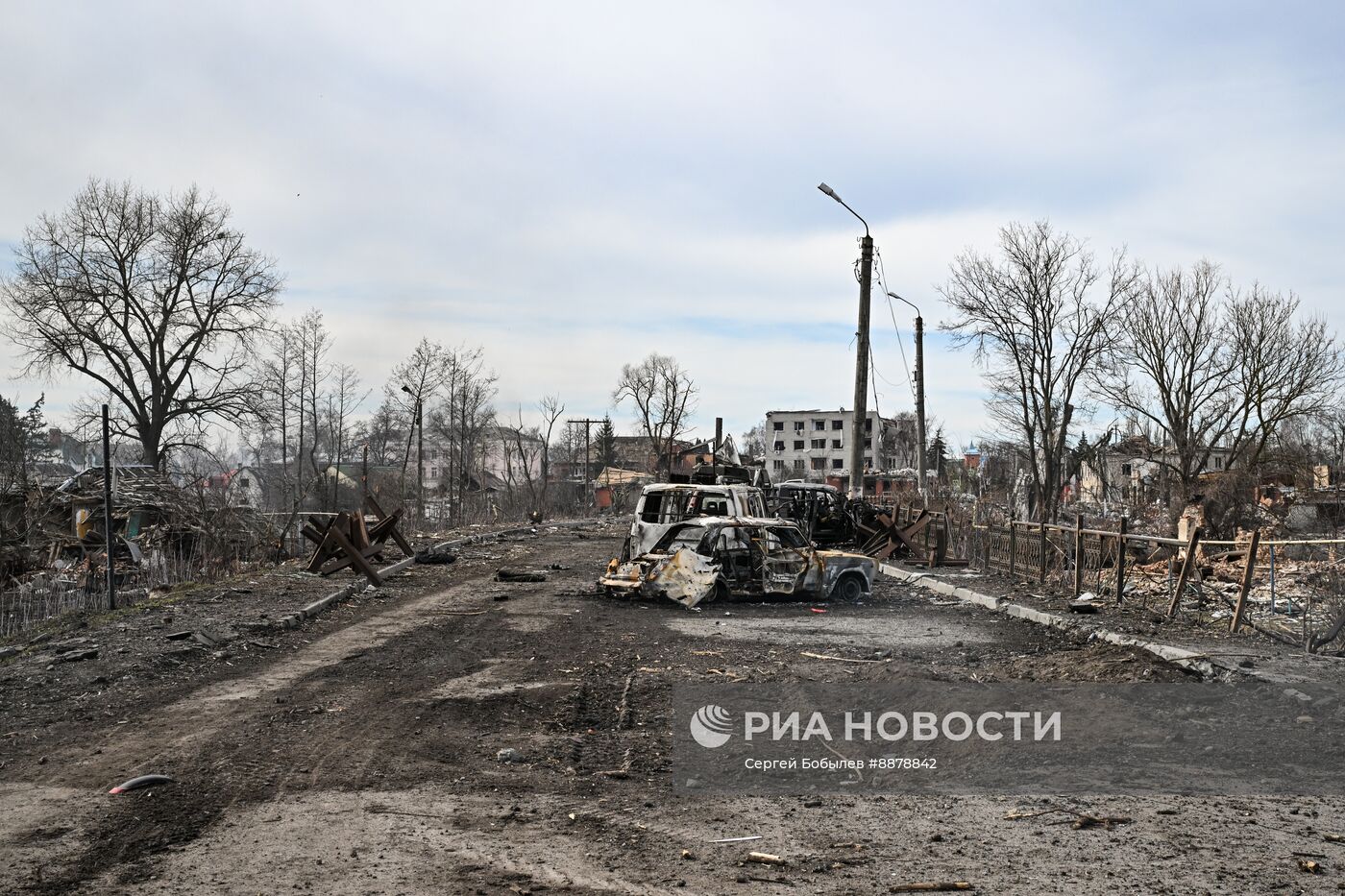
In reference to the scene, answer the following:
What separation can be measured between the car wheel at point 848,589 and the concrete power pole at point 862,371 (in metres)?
8.53

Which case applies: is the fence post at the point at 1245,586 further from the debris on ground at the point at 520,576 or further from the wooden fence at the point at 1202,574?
the debris on ground at the point at 520,576

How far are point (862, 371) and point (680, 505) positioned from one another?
26.3ft

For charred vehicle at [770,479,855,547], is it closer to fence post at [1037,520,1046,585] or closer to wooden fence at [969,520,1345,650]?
wooden fence at [969,520,1345,650]

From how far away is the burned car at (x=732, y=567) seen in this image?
50.0 ft

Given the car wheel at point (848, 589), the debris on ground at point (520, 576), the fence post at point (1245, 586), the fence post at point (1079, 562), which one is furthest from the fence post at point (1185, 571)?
the debris on ground at point (520, 576)

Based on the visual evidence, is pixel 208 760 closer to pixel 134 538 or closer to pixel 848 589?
pixel 848 589

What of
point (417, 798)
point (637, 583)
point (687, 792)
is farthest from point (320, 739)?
point (637, 583)

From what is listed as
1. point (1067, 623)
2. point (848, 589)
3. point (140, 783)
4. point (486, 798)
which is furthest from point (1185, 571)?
point (140, 783)

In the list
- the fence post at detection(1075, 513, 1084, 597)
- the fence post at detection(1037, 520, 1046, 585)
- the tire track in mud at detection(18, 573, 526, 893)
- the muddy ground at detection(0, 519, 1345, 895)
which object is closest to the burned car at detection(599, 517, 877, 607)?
the fence post at detection(1075, 513, 1084, 597)

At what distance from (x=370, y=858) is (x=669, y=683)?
467cm

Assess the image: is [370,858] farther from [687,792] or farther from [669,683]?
[669,683]

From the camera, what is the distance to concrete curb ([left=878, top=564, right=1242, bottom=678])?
30.0 feet

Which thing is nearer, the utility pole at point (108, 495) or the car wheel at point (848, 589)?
the utility pole at point (108, 495)

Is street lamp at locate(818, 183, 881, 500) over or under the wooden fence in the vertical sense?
over
